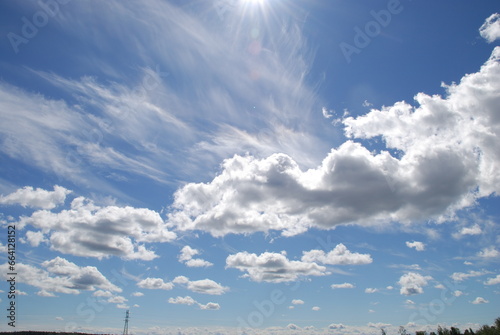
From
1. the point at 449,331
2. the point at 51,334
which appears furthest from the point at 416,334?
the point at 51,334

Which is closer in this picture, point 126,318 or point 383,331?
point 383,331

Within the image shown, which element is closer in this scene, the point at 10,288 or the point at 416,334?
the point at 10,288

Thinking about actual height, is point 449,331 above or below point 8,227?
below

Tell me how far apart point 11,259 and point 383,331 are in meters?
152

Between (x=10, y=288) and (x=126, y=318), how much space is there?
15471cm

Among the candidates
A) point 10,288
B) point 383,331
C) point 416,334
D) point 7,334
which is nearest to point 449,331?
point 416,334

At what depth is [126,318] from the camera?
19600cm

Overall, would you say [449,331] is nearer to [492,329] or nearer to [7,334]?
[492,329]

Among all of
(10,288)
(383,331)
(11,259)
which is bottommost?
(383,331)

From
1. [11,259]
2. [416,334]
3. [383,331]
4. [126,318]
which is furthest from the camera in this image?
[126,318]

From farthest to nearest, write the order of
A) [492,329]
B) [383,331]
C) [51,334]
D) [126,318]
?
[126,318] → [51,334] → [383,331] → [492,329]

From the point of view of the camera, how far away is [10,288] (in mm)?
59219

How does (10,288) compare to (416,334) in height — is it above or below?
above

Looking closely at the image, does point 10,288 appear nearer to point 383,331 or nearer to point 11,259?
point 11,259
